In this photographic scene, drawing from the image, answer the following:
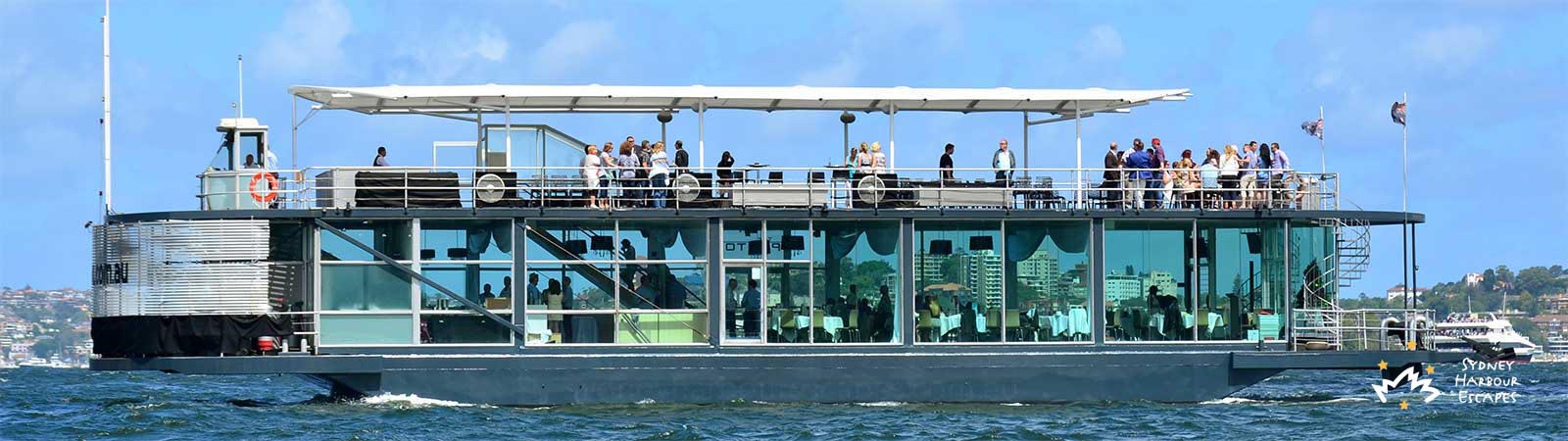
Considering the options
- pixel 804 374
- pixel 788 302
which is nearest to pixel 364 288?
pixel 788 302

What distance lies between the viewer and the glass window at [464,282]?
107 ft

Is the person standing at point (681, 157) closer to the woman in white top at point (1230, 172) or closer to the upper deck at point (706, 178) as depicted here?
the upper deck at point (706, 178)

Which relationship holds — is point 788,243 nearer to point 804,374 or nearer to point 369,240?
point 804,374

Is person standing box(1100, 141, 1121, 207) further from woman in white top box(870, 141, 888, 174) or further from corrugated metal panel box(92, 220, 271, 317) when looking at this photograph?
corrugated metal panel box(92, 220, 271, 317)

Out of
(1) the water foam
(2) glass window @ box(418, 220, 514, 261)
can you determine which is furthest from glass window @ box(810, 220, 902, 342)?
(1) the water foam

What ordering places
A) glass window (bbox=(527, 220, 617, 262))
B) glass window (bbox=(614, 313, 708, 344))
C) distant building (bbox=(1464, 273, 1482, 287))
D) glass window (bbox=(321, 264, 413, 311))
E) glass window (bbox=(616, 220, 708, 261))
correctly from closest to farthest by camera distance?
glass window (bbox=(321, 264, 413, 311)) < glass window (bbox=(527, 220, 617, 262)) < glass window (bbox=(616, 220, 708, 261)) < glass window (bbox=(614, 313, 708, 344)) < distant building (bbox=(1464, 273, 1482, 287))

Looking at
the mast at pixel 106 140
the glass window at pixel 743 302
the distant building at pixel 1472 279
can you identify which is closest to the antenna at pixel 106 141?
the mast at pixel 106 140

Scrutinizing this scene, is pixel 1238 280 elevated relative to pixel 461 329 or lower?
elevated

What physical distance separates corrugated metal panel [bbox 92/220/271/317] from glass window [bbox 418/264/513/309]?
232 cm

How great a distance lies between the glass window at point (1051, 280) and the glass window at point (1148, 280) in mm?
380

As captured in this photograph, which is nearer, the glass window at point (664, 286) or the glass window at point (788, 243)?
the glass window at point (664, 286)

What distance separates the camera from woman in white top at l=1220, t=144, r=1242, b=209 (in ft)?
111

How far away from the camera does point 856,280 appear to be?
1307 inches

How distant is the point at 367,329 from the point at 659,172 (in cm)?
486
